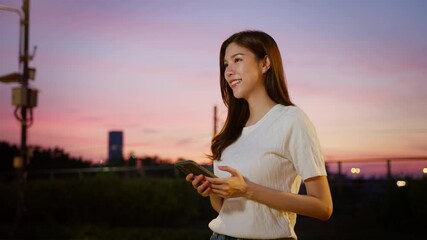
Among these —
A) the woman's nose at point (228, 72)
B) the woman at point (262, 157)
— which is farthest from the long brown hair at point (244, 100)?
the woman's nose at point (228, 72)

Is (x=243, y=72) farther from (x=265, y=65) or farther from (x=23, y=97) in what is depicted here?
(x=23, y=97)

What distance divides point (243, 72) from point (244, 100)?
0.23m

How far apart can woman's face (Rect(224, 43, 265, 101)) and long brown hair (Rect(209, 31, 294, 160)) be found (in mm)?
26

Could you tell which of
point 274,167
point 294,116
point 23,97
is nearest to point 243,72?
point 294,116

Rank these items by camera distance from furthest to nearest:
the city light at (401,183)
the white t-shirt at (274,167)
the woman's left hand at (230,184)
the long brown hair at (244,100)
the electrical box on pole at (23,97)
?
1. the electrical box on pole at (23,97)
2. the city light at (401,183)
3. the long brown hair at (244,100)
4. the white t-shirt at (274,167)
5. the woman's left hand at (230,184)

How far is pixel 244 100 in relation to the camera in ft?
9.43

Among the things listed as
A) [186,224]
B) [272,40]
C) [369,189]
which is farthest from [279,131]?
[186,224]

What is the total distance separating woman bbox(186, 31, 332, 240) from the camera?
2.41 meters

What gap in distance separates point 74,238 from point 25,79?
4.60 meters

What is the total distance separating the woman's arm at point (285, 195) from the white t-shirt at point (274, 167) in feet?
0.21

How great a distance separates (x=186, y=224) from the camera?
52.1 ft

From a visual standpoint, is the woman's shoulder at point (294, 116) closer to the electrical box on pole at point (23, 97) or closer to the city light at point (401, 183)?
the city light at point (401, 183)

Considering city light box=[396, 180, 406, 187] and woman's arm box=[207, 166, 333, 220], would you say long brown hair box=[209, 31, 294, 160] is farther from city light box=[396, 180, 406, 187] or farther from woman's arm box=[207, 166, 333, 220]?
city light box=[396, 180, 406, 187]

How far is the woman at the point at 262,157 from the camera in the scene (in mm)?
2410
